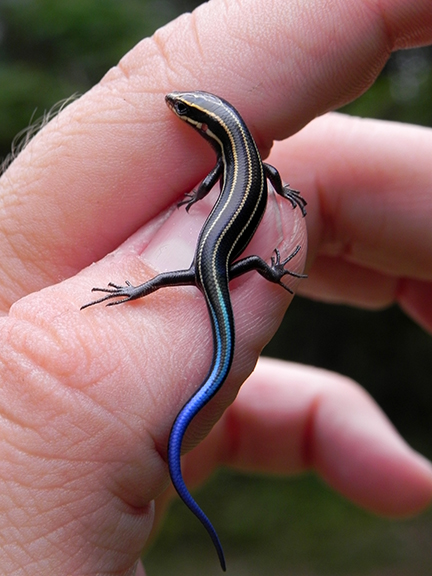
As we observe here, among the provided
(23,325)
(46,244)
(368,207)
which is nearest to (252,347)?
(23,325)

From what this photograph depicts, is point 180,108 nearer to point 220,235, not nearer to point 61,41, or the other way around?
point 220,235

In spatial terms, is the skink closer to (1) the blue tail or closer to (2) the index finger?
(1) the blue tail

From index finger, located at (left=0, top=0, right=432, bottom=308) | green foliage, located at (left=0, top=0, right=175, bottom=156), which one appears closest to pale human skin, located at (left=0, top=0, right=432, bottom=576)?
index finger, located at (left=0, top=0, right=432, bottom=308)

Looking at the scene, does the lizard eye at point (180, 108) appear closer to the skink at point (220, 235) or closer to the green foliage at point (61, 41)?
the skink at point (220, 235)

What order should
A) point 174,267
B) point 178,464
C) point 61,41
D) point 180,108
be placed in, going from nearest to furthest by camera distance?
point 178,464 < point 174,267 < point 180,108 < point 61,41

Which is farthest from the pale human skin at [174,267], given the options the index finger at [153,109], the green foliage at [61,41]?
the green foliage at [61,41]

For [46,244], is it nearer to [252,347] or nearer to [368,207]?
[252,347]

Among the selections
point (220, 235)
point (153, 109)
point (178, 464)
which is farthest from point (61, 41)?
point (178, 464)
